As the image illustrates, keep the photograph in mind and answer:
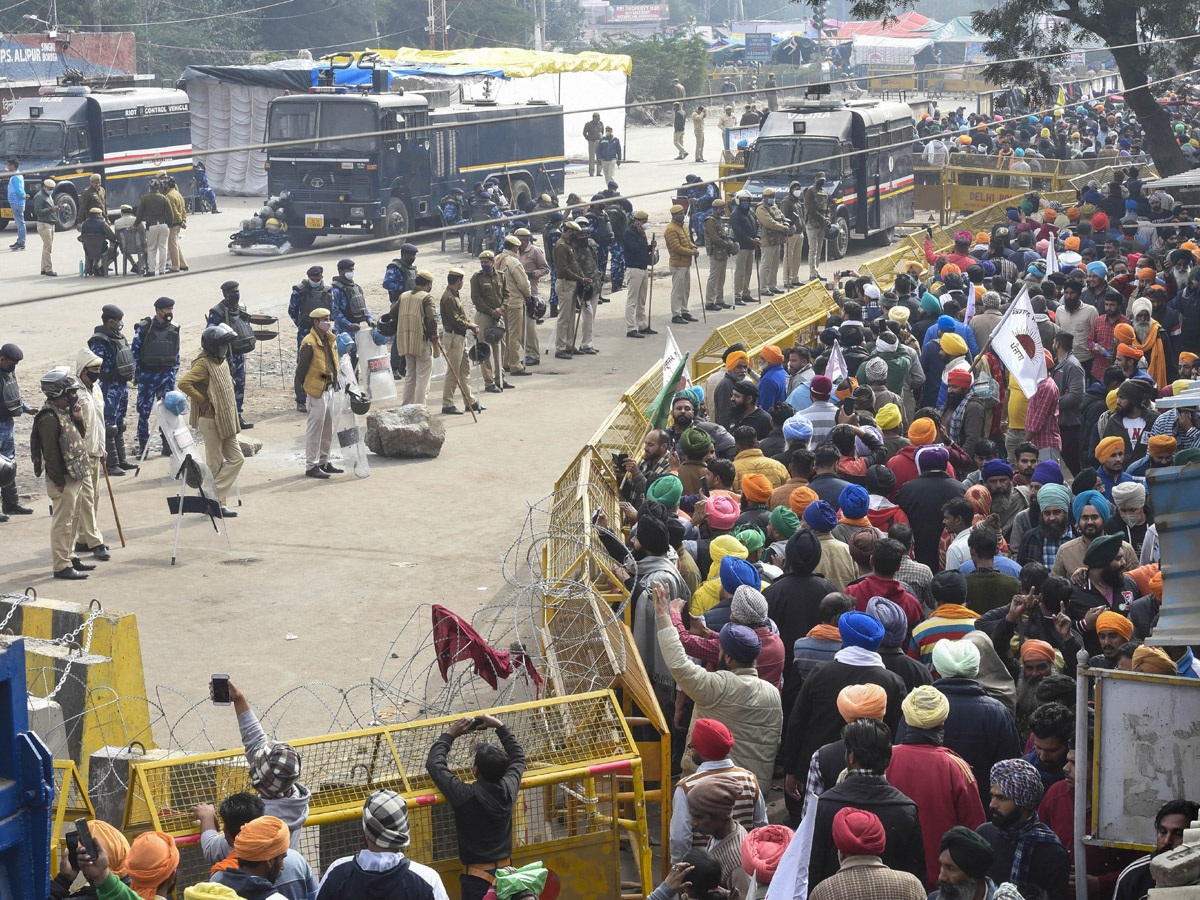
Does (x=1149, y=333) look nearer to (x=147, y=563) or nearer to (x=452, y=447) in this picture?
(x=452, y=447)

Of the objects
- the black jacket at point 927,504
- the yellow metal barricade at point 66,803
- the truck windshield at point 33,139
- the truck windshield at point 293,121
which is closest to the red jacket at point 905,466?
the black jacket at point 927,504

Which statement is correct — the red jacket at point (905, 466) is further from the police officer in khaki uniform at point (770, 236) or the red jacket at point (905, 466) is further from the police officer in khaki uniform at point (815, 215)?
the police officer in khaki uniform at point (815, 215)

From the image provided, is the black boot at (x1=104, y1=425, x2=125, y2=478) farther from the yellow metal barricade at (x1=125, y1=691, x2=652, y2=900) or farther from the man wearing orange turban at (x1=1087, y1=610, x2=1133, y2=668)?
the man wearing orange turban at (x1=1087, y1=610, x2=1133, y2=668)

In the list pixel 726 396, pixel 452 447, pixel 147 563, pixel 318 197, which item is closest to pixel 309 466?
pixel 452 447

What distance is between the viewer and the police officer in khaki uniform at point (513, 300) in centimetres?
1648

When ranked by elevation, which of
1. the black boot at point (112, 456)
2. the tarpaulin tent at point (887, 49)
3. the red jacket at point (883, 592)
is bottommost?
the black boot at point (112, 456)

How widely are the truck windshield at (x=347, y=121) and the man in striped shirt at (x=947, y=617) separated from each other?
19698mm

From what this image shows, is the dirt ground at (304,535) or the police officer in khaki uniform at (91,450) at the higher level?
the police officer in khaki uniform at (91,450)

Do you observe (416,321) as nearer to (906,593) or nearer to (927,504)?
(927,504)

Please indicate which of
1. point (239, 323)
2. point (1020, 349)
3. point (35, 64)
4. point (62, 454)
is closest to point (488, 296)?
point (239, 323)

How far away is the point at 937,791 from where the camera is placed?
5.13m

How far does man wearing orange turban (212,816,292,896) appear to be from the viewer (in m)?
4.44

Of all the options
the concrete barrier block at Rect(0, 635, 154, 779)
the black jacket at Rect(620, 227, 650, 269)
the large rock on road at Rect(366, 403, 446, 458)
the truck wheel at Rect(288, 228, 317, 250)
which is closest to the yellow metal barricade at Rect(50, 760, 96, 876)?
the concrete barrier block at Rect(0, 635, 154, 779)

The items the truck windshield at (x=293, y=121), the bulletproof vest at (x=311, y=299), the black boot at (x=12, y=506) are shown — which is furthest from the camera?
the truck windshield at (x=293, y=121)
